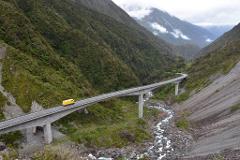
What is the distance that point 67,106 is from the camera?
267ft

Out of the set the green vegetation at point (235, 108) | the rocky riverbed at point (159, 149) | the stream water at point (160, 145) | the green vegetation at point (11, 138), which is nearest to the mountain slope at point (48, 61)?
the green vegetation at point (11, 138)

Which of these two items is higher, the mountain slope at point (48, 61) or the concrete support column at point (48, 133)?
the mountain slope at point (48, 61)

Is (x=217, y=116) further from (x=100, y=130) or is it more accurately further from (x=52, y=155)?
(x=52, y=155)

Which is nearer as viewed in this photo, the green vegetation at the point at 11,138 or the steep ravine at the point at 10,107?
the green vegetation at the point at 11,138

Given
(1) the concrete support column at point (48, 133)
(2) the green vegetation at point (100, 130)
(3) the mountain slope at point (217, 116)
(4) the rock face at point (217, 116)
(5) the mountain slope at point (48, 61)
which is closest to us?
(3) the mountain slope at point (217, 116)

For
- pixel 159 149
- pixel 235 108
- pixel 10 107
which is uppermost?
pixel 10 107

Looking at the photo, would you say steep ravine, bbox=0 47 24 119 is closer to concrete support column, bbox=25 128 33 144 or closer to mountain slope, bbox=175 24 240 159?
concrete support column, bbox=25 128 33 144

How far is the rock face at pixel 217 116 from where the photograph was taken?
203 feet

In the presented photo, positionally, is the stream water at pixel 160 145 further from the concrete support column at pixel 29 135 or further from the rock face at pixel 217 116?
the concrete support column at pixel 29 135

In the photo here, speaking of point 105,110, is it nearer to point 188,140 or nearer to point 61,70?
point 61,70

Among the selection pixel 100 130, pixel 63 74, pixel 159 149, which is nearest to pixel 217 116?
pixel 159 149

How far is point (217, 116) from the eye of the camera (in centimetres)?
8650

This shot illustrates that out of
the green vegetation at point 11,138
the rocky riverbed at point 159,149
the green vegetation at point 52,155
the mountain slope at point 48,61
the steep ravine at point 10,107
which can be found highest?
the mountain slope at point 48,61

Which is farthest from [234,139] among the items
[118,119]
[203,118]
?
[118,119]
